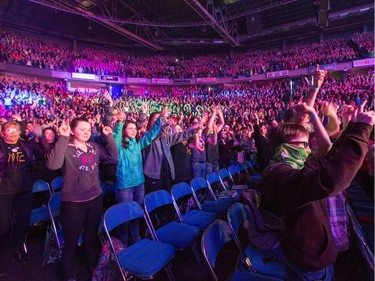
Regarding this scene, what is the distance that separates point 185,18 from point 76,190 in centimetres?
2187

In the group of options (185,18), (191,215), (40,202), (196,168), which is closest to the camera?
(191,215)

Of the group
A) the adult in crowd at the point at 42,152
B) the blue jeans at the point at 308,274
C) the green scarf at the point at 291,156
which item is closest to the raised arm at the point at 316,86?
the green scarf at the point at 291,156

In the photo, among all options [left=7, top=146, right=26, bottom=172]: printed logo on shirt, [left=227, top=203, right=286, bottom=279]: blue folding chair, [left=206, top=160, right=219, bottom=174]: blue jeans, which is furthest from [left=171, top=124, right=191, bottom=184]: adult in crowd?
[left=7, top=146, right=26, bottom=172]: printed logo on shirt

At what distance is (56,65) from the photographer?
792 inches

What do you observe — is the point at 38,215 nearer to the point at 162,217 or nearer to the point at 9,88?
the point at 162,217

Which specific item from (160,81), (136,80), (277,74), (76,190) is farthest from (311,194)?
(160,81)

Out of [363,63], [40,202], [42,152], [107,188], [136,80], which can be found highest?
[136,80]

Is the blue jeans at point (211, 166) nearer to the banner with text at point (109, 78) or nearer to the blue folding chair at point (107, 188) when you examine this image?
the blue folding chair at point (107, 188)

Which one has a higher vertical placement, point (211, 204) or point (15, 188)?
point (15, 188)

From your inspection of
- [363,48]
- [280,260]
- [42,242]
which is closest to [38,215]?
[42,242]

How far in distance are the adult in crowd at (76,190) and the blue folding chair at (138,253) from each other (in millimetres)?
247

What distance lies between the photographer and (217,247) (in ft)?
6.67

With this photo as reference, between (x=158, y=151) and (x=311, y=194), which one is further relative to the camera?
(x=158, y=151)

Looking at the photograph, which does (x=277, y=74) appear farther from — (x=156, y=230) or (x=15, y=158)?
(x=15, y=158)
